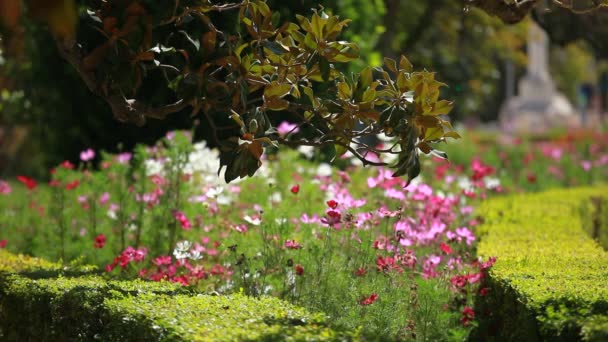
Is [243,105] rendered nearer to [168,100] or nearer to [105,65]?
[105,65]

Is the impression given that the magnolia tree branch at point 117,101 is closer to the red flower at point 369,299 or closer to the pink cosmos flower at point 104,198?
the red flower at point 369,299

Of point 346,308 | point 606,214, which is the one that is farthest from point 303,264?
point 606,214

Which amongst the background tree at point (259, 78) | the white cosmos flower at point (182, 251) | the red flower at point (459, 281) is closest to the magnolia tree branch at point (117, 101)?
the background tree at point (259, 78)

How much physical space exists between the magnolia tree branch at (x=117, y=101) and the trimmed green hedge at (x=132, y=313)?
90 cm

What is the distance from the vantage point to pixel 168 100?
9.88 meters

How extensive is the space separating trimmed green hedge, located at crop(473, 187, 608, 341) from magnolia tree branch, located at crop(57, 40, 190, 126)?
1902 mm

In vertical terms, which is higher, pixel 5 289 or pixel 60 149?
pixel 60 149

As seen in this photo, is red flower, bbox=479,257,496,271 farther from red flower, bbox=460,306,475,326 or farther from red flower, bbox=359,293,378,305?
red flower, bbox=359,293,378,305

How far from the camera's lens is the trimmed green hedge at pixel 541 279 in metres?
4.25

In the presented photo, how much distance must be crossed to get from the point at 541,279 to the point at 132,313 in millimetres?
1990

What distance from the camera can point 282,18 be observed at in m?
8.32

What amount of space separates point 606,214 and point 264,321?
6.43 meters

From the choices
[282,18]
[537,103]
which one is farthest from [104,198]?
[537,103]

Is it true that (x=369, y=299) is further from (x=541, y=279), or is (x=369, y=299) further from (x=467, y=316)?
(x=541, y=279)
